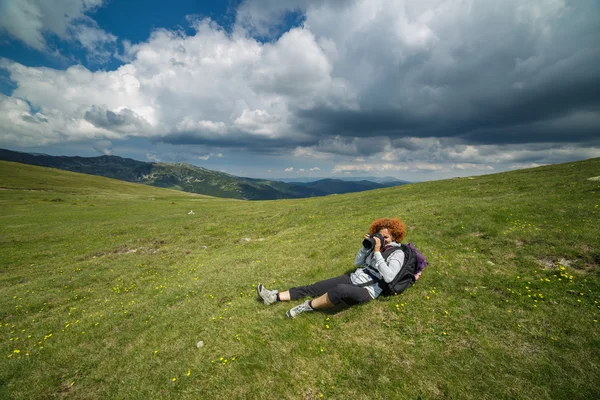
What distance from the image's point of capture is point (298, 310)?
33.4 feet

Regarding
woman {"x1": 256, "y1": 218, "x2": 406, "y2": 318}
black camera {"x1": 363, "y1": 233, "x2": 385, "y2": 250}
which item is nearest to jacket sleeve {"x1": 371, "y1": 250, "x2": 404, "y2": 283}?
woman {"x1": 256, "y1": 218, "x2": 406, "y2": 318}

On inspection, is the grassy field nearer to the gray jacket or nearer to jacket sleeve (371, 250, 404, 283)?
the gray jacket

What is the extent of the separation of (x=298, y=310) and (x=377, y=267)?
368 centimetres

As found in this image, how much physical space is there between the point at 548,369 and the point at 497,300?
3.30 meters

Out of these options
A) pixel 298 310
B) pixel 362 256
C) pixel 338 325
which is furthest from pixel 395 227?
pixel 298 310

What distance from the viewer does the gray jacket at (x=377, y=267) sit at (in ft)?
32.2

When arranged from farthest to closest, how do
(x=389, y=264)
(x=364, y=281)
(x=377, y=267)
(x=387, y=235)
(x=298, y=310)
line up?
(x=387, y=235)
(x=364, y=281)
(x=298, y=310)
(x=389, y=264)
(x=377, y=267)

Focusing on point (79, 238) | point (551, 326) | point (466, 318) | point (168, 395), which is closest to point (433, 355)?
point (466, 318)

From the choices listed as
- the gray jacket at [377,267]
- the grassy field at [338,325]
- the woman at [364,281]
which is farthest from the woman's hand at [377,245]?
the grassy field at [338,325]

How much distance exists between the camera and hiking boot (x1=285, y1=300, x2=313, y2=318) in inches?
399

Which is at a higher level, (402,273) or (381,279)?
(402,273)

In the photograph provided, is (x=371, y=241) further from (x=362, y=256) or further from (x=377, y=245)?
(x=362, y=256)

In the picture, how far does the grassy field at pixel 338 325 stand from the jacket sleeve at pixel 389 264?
4.17 feet

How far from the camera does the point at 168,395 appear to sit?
7621 millimetres
